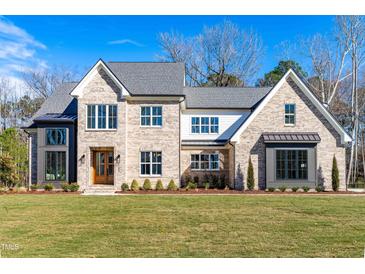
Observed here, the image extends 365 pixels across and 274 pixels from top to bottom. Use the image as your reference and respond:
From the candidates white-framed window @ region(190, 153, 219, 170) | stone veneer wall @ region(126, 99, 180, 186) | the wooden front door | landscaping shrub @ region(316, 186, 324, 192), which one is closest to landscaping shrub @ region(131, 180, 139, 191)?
stone veneer wall @ region(126, 99, 180, 186)

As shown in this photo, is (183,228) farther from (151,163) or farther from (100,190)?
(151,163)

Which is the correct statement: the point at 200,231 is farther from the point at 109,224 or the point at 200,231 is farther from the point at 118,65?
the point at 118,65

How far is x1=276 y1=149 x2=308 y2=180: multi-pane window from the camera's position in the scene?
2270 cm

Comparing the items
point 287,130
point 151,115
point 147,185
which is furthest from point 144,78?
point 287,130

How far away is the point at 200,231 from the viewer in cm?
1072

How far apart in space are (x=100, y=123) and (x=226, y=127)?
9.28m

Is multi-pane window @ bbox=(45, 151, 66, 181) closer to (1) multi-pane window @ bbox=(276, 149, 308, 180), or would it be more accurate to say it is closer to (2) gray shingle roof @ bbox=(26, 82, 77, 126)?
(2) gray shingle roof @ bbox=(26, 82, 77, 126)

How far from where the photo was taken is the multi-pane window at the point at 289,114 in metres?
23.5

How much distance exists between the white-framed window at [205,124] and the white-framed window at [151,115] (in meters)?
3.55

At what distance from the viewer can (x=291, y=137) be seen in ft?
74.8

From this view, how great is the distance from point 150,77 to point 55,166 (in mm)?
9038

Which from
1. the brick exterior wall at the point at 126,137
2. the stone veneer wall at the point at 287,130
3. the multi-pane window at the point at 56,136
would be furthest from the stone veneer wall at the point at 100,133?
the stone veneer wall at the point at 287,130

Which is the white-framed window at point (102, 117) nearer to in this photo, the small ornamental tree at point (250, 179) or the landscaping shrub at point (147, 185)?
the landscaping shrub at point (147, 185)

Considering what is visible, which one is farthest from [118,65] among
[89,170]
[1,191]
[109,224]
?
[109,224]
